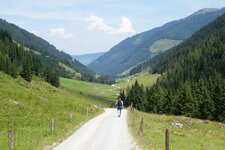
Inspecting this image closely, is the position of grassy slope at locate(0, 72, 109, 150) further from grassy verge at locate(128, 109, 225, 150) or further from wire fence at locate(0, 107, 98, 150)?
grassy verge at locate(128, 109, 225, 150)

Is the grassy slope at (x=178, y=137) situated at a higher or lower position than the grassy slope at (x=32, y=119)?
lower

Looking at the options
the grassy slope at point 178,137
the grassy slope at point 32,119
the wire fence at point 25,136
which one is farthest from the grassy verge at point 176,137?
the wire fence at point 25,136

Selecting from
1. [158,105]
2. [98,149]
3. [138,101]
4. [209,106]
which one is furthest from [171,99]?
[98,149]

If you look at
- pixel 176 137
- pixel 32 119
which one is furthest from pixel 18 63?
pixel 176 137

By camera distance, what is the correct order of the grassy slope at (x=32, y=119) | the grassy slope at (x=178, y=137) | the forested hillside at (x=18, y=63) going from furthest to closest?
the forested hillside at (x=18, y=63), the grassy slope at (x=178, y=137), the grassy slope at (x=32, y=119)

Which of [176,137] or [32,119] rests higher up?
[32,119]

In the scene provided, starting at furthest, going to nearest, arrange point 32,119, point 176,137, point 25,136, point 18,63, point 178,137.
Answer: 1. point 18,63
2. point 178,137
3. point 176,137
4. point 32,119
5. point 25,136

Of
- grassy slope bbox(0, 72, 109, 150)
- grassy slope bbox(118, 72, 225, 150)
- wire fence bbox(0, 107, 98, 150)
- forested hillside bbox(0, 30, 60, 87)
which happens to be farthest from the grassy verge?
forested hillside bbox(0, 30, 60, 87)

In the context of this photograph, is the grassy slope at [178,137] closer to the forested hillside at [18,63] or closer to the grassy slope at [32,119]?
the grassy slope at [32,119]

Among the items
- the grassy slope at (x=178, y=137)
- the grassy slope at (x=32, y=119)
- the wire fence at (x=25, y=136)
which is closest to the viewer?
the wire fence at (x=25, y=136)

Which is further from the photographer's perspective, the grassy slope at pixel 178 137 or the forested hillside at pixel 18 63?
the forested hillside at pixel 18 63

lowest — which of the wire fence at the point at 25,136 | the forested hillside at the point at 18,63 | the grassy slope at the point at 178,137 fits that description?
the grassy slope at the point at 178,137

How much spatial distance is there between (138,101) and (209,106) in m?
55.0

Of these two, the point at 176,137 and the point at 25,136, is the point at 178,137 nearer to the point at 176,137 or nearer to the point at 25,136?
the point at 176,137
